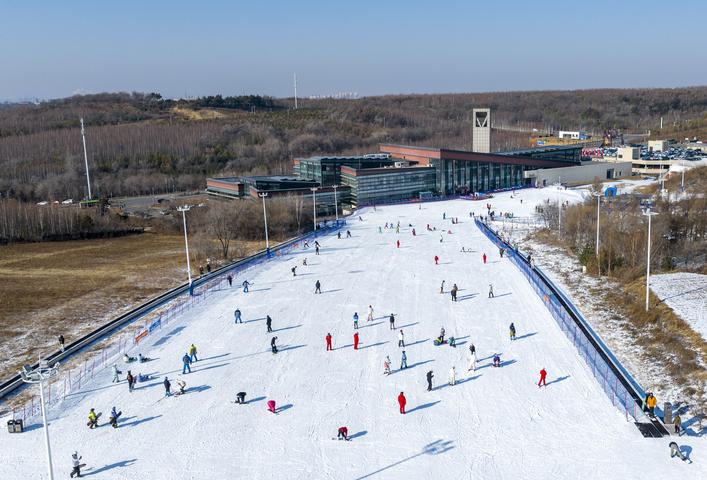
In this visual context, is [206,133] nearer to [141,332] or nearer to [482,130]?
[482,130]

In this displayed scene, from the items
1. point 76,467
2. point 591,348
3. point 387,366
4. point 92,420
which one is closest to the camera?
point 76,467

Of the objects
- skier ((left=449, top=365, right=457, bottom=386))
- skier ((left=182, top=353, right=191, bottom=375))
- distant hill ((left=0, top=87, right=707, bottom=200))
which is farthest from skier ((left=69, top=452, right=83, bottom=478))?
distant hill ((left=0, top=87, right=707, bottom=200))

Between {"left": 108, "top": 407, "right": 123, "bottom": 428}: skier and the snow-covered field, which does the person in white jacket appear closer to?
the snow-covered field

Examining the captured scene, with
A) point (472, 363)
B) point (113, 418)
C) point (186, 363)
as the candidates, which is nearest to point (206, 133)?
point (186, 363)

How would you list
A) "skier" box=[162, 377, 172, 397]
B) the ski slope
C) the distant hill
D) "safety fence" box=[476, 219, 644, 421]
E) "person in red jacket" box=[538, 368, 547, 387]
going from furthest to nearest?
the distant hill
"skier" box=[162, 377, 172, 397]
"person in red jacket" box=[538, 368, 547, 387]
"safety fence" box=[476, 219, 644, 421]
the ski slope

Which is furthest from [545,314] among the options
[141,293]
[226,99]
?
[226,99]

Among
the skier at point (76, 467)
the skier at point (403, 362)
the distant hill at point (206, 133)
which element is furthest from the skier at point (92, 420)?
the distant hill at point (206, 133)
